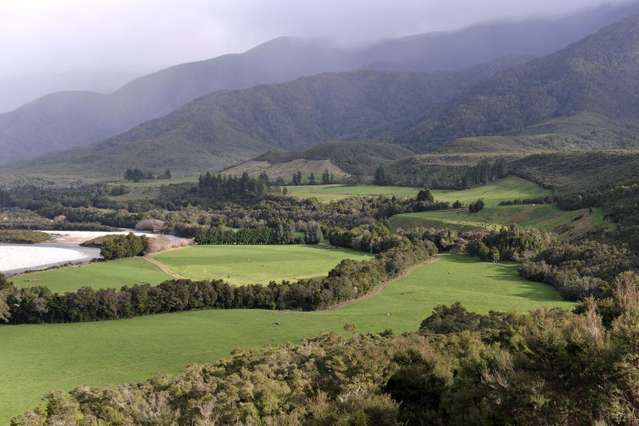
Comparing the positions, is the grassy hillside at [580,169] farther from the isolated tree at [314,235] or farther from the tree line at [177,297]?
the tree line at [177,297]

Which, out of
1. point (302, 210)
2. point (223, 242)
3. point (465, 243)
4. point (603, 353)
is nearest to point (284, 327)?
point (603, 353)

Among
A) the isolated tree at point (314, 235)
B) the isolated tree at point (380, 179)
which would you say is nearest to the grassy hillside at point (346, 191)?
the isolated tree at point (380, 179)

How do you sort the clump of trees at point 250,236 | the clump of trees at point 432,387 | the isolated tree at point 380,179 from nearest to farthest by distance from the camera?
the clump of trees at point 432,387
the clump of trees at point 250,236
the isolated tree at point 380,179

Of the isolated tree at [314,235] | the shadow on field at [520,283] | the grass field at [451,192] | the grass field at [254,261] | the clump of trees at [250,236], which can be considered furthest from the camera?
the grass field at [451,192]

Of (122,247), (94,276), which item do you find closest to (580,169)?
(122,247)

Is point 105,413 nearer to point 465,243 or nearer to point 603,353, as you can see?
point 603,353

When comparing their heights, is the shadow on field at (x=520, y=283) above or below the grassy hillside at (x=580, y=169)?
below
